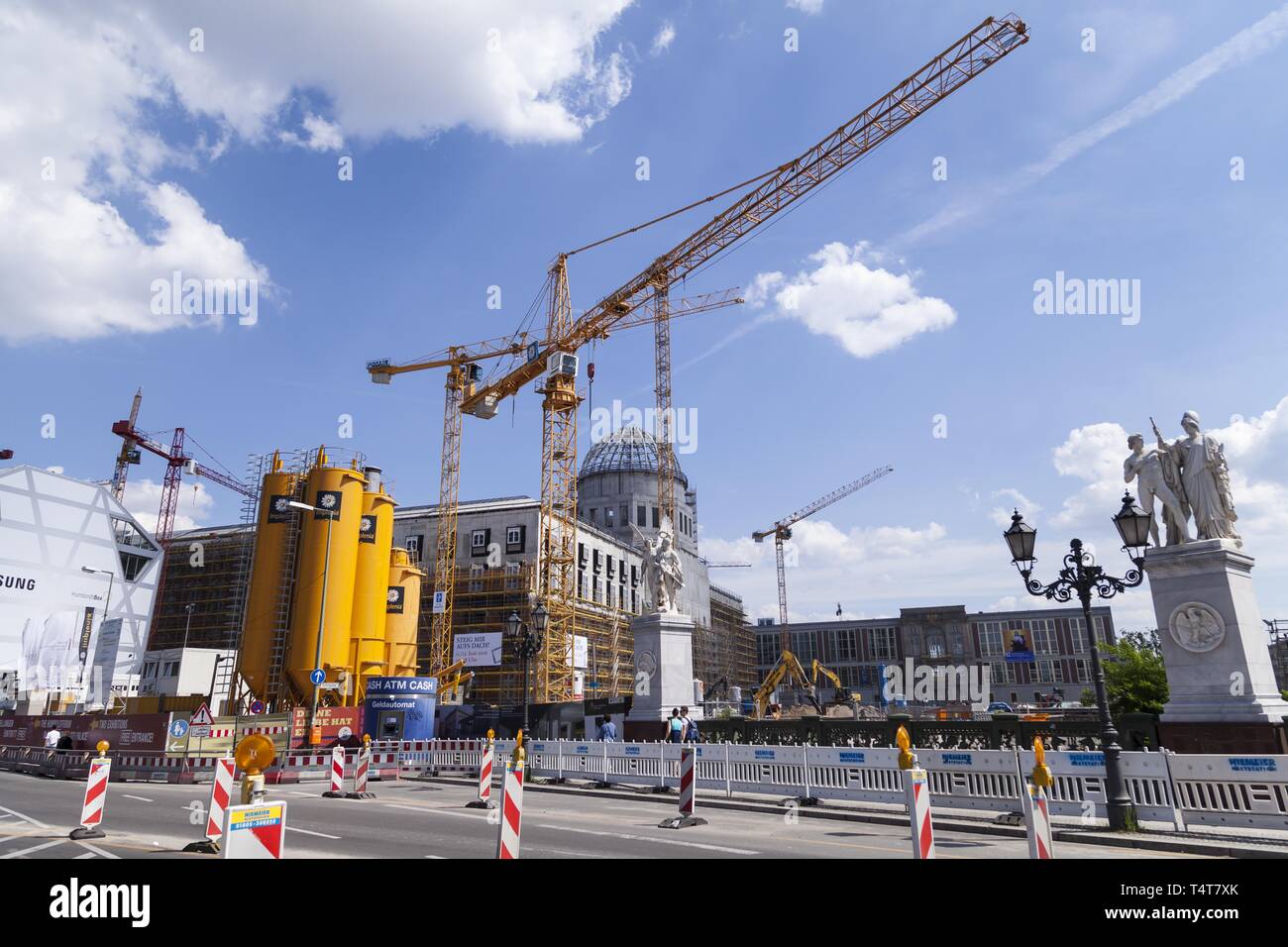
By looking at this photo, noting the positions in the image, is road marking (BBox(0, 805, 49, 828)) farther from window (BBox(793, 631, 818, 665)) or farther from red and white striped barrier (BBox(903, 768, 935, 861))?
window (BBox(793, 631, 818, 665))

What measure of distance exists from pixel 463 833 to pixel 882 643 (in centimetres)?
9626

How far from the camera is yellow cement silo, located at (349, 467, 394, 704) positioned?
4247 cm

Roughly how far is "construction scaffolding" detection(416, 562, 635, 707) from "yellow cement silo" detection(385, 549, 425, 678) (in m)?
8.06

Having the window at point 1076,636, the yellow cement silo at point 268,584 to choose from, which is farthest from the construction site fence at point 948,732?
the window at point 1076,636

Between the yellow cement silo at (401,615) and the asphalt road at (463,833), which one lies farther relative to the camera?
the yellow cement silo at (401,615)

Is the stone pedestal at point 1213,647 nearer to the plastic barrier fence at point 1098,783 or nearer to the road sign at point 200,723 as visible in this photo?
the plastic barrier fence at point 1098,783

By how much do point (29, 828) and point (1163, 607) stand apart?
19500mm

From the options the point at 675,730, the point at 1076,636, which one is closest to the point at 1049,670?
the point at 1076,636

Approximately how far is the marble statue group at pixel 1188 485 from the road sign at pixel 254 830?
50.4ft

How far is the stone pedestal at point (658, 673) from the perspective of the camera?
2283 cm

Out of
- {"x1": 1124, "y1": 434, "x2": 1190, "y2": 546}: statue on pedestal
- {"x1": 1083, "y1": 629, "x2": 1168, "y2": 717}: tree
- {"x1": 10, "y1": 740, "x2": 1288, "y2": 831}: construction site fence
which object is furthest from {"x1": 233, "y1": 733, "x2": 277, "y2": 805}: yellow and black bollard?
{"x1": 1083, "y1": 629, "x2": 1168, "y2": 717}: tree

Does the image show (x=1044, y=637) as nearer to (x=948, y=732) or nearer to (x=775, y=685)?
(x=775, y=685)
